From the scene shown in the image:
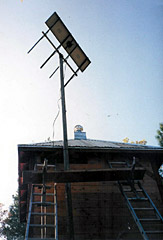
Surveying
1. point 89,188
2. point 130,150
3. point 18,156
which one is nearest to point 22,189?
point 18,156

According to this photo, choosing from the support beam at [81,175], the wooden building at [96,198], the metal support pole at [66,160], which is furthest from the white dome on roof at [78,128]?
the support beam at [81,175]

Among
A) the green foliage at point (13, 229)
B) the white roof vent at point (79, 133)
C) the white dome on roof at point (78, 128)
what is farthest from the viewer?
the green foliage at point (13, 229)

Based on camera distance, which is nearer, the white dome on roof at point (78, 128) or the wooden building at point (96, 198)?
the wooden building at point (96, 198)

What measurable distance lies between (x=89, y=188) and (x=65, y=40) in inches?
200

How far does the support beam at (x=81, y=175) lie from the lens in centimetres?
512

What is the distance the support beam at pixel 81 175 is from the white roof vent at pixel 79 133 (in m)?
8.08

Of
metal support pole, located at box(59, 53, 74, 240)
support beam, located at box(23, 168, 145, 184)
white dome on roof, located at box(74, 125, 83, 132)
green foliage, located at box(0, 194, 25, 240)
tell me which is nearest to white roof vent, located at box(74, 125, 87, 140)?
white dome on roof, located at box(74, 125, 83, 132)

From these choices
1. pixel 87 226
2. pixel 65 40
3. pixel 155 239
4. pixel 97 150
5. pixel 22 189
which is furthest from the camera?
pixel 22 189

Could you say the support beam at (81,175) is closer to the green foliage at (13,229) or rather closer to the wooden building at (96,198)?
the wooden building at (96,198)

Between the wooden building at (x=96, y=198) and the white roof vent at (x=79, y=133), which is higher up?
the white roof vent at (x=79, y=133)

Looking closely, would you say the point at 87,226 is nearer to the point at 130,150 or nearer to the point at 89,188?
the point at 89,188

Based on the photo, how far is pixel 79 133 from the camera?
1399 centimetres

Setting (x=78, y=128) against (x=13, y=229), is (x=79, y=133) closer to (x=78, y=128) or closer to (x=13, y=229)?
(x=78, y=128)

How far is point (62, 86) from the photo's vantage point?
7352 millimetres
